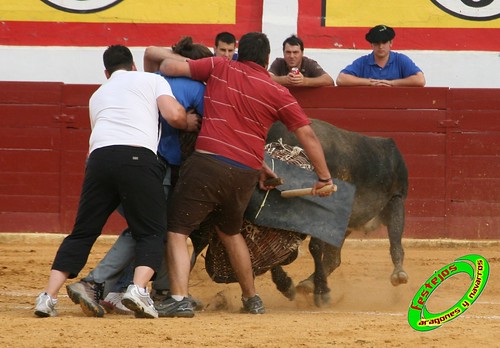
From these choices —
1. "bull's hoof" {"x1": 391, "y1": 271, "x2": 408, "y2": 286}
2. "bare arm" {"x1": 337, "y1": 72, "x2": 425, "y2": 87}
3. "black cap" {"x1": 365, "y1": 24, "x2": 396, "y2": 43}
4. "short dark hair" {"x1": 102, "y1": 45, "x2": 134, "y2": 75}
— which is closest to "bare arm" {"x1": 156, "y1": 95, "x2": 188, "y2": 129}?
"short dark hair" {"x1": 102, "y1": 45, "x2": 134, "y2": 75}

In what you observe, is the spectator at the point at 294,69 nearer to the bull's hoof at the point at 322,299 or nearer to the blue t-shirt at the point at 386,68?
the blue t-shirt at the point at 386,68

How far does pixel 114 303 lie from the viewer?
270 inches

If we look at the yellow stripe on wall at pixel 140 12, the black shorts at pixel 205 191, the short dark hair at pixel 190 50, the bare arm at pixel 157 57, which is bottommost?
the black shorts at pixel 205 191

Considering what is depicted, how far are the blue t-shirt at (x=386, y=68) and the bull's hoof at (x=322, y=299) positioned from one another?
3.44 meters

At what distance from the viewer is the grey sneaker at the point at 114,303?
6.86 meters

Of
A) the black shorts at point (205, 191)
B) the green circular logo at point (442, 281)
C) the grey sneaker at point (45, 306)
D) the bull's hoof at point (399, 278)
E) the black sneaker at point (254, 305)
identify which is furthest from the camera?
the bull's hoof at point (399, 278)

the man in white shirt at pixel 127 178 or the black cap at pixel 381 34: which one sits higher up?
the black cap at pixel 381 34

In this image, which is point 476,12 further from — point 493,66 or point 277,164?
point 277,164

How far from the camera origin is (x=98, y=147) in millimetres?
6520

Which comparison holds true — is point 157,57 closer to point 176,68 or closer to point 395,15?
point 176,68

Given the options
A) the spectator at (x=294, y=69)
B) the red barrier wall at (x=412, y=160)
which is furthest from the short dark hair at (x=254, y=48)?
the red barrier wall at (x=412, y=160)

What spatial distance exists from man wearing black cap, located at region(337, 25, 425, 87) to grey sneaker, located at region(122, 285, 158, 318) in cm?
478

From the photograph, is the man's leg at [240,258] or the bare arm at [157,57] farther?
the bare arm at [157,57]

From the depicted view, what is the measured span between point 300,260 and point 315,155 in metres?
3.50
